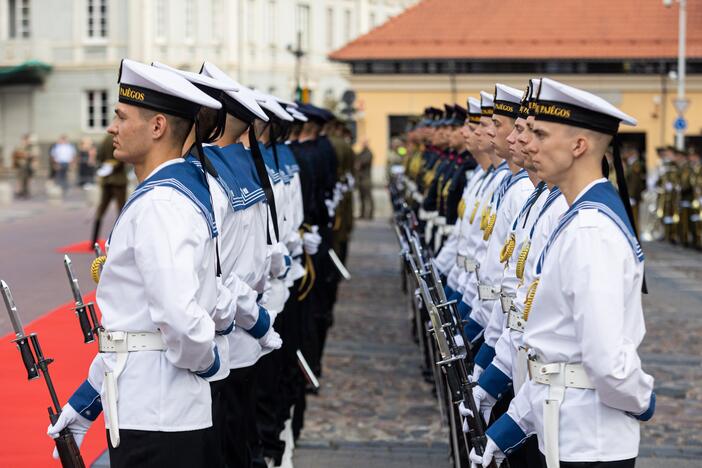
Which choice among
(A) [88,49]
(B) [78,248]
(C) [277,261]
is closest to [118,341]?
(C) [277,261]

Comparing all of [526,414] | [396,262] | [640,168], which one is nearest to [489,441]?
[526,414]

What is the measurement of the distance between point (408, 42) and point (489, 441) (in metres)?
37.5

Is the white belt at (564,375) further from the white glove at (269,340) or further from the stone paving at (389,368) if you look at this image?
the stone paving at (389,368)

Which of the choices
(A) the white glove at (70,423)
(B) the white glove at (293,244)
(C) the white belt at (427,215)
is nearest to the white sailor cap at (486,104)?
(B) the white glove at (293,244)

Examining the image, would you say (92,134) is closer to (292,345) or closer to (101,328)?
(292,345)

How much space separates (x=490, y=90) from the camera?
4038 centimetres

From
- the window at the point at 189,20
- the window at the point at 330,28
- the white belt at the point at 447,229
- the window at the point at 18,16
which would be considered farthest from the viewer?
the window at the point at 330,28

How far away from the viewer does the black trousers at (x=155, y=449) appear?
423 centimetres

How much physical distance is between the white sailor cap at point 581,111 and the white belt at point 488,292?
2114 millimetres

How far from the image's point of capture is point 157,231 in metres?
4.09

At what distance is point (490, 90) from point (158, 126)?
36.6 m

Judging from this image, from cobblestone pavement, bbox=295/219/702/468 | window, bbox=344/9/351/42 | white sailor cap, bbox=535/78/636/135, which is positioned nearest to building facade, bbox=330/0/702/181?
cobblestone pavement, bbox=295/219/702/468

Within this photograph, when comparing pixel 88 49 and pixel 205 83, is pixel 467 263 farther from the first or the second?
pixel 88 49

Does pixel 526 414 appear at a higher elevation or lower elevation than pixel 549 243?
lower
